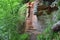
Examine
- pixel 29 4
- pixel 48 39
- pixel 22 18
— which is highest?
pixel 29 4

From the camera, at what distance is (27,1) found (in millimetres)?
9250

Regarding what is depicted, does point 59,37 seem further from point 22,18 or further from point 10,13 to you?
point 22,18

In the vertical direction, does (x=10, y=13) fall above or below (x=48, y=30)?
above

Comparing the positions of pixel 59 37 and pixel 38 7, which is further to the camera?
pixel 38 7

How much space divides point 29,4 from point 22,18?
97cm

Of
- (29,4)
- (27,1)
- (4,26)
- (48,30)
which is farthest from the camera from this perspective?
(27,1)

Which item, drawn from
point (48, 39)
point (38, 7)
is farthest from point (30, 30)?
point (48, 39)

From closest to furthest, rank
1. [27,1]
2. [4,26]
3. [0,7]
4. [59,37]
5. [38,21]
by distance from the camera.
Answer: [59,37]
[4,26]
[0,7]
[38,21]
[27,1]

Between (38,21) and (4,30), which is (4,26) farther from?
(38,21)

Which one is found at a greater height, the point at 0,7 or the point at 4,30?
the point at 0,7

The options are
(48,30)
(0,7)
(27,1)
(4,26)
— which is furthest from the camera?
(27,1)

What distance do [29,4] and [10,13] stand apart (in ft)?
6.48

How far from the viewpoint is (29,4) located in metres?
8.51

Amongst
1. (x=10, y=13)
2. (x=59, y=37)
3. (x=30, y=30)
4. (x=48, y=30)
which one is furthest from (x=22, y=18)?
(x=59, y=37)
